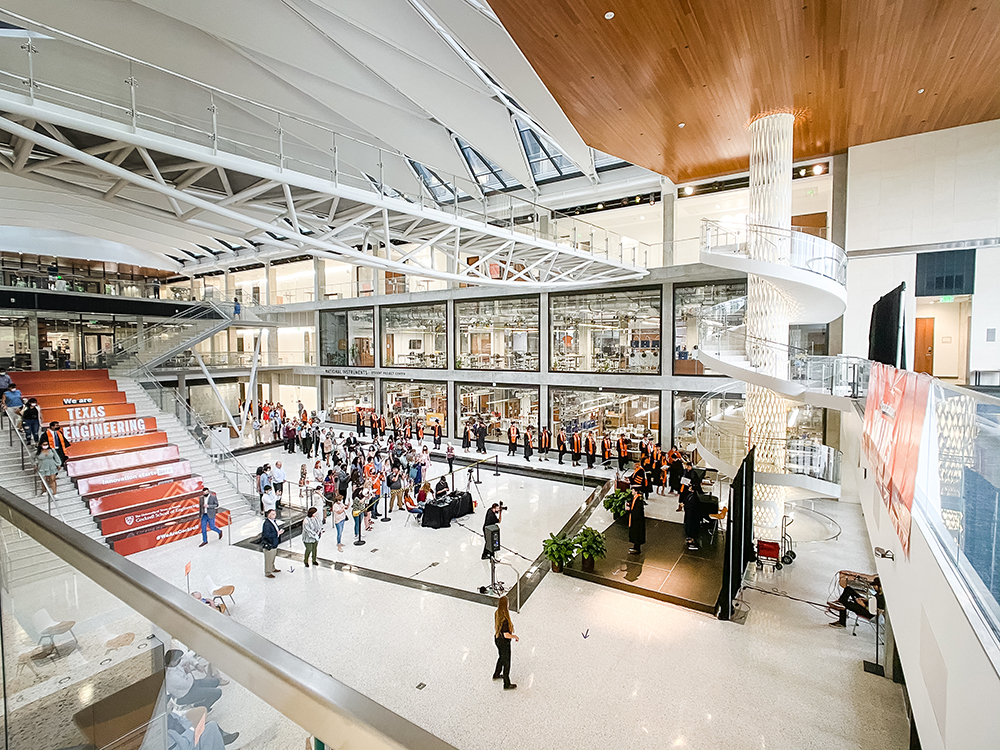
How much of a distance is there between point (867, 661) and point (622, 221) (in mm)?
16972

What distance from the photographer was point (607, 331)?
66.4 ft

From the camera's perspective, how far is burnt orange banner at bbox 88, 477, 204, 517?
1116 cm

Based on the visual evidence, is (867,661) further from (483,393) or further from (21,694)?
(483,393)

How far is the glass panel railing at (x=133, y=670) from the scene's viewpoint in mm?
670

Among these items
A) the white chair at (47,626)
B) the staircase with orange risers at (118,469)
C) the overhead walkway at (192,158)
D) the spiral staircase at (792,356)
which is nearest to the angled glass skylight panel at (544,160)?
the overhead walkway at (192,158)

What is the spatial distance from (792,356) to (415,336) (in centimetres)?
1836

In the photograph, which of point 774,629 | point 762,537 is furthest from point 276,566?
point 762,537

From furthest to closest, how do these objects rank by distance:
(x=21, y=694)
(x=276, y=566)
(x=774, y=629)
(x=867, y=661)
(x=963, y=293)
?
(x=963, y=293), (x=276, y=566), (x=774, y=629), (x=867, y=661), (x=21, y=694)

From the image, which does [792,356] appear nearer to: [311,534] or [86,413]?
[311,534]

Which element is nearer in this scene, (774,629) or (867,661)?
(867,661)

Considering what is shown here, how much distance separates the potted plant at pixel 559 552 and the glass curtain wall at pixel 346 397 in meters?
19.6

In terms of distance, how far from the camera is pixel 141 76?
979cm

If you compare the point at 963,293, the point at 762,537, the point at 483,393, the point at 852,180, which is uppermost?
the point at 852,180

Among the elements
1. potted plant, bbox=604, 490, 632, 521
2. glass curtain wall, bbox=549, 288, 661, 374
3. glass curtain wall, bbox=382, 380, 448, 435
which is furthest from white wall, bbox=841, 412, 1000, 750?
glass curtain wall, bbox=382, 380, 448, 435
